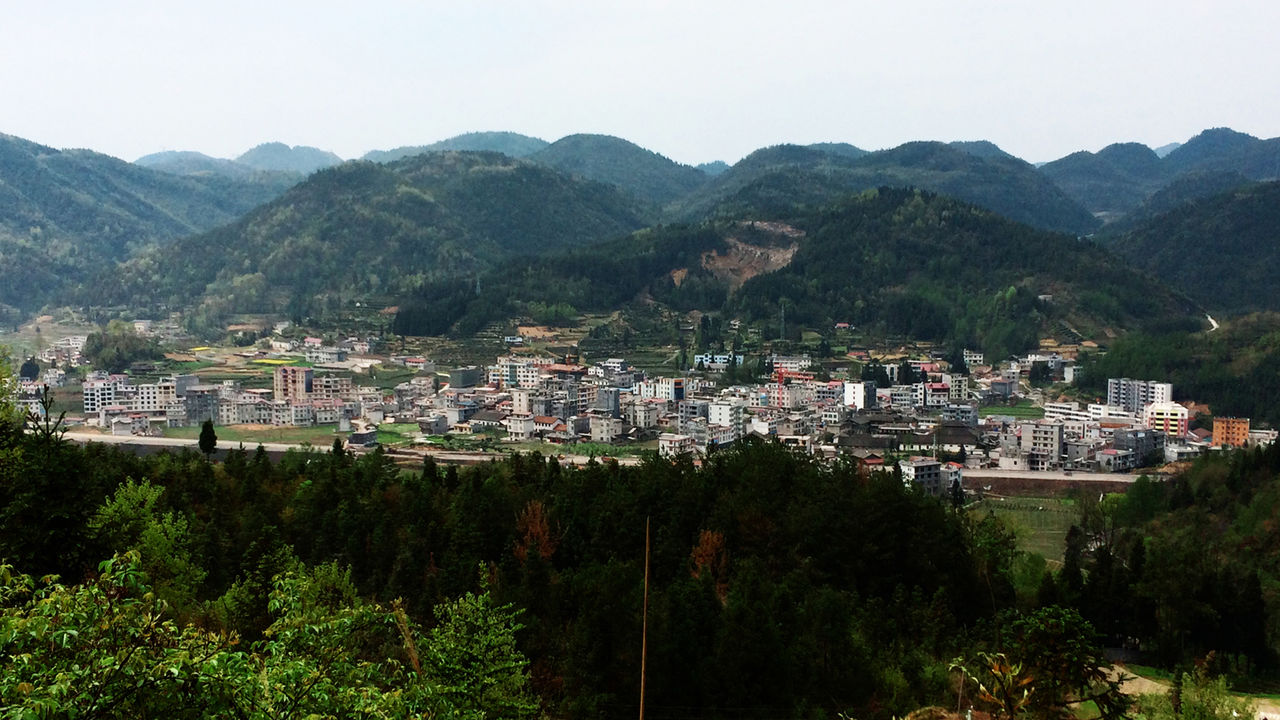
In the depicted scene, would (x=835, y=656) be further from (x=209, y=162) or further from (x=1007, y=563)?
(x=209, y=162)

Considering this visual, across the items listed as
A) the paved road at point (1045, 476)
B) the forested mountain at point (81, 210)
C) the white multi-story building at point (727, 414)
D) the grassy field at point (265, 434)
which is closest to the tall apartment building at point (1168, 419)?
the paved road at point (1045, 476)

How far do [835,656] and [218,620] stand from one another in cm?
491

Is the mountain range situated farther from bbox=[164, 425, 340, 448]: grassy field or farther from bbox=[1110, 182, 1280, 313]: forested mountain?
bbox=[164, 425, 340, 448]: grassy field

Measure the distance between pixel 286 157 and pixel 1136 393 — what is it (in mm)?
181051

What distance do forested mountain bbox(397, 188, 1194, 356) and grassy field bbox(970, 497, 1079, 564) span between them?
63.3 feet

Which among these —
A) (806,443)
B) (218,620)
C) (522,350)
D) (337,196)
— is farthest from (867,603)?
(337,196)

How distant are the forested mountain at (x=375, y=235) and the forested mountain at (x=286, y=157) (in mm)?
114281

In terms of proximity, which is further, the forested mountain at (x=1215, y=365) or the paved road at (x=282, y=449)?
the forested mountain at (x=1215, y=365)

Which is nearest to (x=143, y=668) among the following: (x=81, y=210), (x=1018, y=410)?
(x=1018, y=410)

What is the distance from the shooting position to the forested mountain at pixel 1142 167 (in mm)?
100875

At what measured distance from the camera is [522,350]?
130ft

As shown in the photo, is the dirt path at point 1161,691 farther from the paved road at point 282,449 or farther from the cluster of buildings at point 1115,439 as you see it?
the cluster of buildings at point 1115,439

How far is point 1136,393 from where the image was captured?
3119 centimetres

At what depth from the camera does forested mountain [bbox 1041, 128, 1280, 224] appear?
331ft
